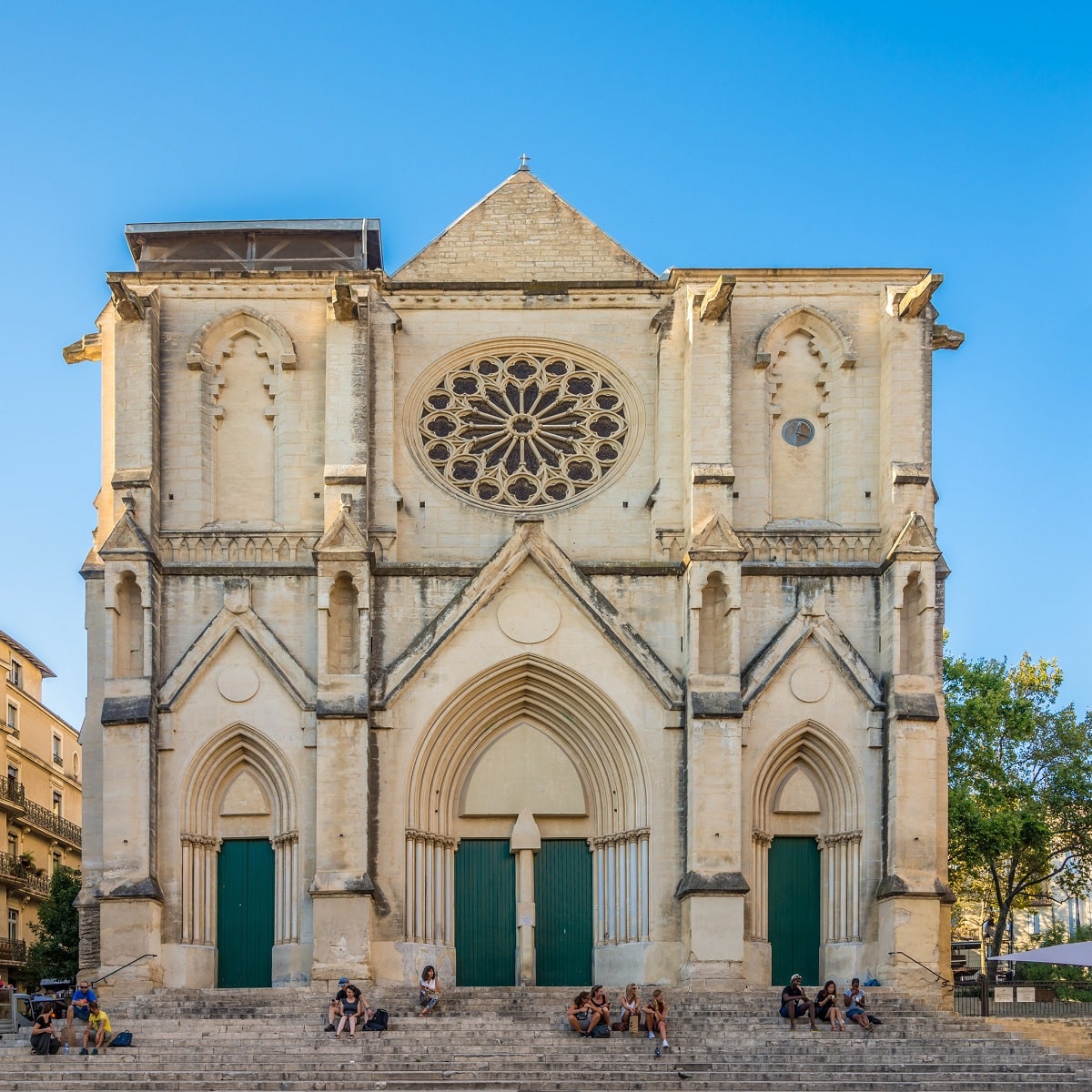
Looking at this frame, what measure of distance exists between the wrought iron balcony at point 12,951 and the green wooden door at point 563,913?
16.9 metres

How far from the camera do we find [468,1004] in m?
24.3

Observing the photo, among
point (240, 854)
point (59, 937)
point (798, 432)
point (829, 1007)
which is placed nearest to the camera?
point (829, 1007)

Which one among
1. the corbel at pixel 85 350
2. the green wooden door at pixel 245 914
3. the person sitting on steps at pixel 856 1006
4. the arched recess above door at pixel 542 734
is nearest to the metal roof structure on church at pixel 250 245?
the corbel at pixel 85 350

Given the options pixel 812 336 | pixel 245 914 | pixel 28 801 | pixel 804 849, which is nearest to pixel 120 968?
pixel 245 914

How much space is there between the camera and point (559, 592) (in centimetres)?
2747

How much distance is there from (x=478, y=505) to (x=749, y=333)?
5145mm

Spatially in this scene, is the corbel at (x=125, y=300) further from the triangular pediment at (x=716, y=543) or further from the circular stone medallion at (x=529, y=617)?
the triangular pediment at (x=716, y=543)

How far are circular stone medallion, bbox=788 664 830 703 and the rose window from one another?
4.50 meters

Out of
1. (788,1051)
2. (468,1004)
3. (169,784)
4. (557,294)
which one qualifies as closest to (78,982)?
(169,784)

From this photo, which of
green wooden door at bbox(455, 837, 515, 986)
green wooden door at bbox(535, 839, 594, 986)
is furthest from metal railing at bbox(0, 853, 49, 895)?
green wooden door at bbox(535, 839, 594, 986)

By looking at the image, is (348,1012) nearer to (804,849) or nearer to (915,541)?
(804,849)

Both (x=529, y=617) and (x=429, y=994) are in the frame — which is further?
(x=529, y=617)

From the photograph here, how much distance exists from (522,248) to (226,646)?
8286 mm

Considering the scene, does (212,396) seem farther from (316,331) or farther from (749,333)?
(749,333)
